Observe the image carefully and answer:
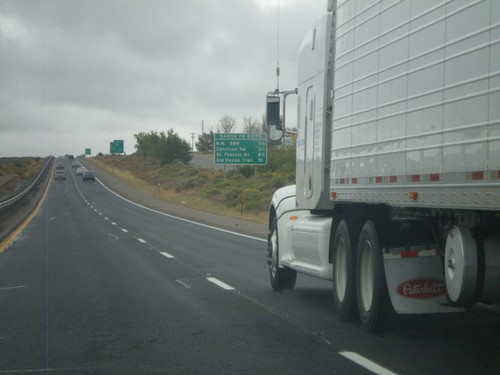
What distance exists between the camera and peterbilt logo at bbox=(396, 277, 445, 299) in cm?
841

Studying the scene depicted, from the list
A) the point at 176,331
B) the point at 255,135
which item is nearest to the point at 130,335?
the point at 176,331

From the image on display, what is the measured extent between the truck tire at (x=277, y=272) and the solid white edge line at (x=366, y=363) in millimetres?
5119

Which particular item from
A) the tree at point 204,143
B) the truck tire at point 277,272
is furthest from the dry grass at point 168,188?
the truck tire at point 277,272

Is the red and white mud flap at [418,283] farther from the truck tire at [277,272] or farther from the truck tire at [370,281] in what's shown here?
the truck tire at [277,272]

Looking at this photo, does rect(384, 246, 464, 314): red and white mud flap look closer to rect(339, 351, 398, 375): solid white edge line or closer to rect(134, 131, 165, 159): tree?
rect(339, 351, 398, 375): solid white edge line

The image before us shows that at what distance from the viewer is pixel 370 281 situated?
927 cm

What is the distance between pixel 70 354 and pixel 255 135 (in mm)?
37501

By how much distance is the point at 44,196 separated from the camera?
73375 millimetres

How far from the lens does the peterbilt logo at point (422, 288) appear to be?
841 centimetres

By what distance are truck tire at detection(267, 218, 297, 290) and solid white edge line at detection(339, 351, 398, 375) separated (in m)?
5.12

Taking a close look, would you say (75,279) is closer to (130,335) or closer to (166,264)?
(166,264)

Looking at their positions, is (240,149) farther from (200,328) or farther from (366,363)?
(366,363)

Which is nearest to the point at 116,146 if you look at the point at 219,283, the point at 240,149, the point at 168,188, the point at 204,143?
the point at 204,143

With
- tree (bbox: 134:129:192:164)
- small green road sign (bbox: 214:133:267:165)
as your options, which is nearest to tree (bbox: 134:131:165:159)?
tree (bbox: 134:129:192:164)
